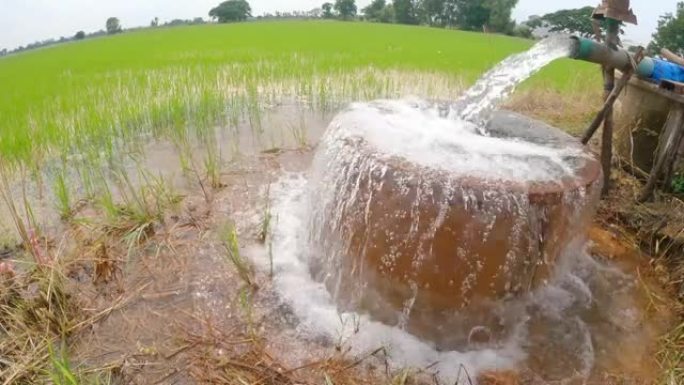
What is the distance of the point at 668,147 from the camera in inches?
116

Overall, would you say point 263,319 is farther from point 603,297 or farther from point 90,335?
point 603,297

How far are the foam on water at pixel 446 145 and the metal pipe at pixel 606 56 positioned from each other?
0.48m

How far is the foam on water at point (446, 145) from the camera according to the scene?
222 cm

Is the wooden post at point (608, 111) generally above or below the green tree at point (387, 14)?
above

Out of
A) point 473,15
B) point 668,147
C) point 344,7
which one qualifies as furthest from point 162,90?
point 344,7

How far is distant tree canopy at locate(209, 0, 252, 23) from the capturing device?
50.0 m

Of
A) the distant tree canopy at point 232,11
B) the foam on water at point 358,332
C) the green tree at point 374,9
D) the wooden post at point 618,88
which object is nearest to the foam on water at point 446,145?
Answer: the wooden post at point 618,88

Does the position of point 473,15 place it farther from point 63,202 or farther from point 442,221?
point 442,221

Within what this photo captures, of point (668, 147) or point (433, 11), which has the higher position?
point (668, 147)

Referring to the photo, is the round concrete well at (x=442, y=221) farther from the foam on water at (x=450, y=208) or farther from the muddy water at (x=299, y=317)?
the muddy water at (x=299, y=317)

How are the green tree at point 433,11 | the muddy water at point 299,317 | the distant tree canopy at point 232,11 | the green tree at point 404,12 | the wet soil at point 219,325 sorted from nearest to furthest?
the wet soil at point 219,325, the muddy water at point 299,317, the green tree at point 433,11, the green tree at point 404,12, the distant tree canopy at point 232,11

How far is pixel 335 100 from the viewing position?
5.58 metres

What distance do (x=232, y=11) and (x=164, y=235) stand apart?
5173 centimetres

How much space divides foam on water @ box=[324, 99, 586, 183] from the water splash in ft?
0.31
